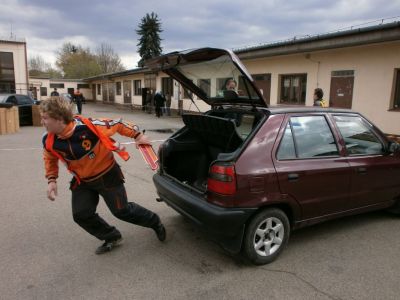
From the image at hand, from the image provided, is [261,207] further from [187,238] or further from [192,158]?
[192,158]

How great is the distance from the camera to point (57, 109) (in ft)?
9.62

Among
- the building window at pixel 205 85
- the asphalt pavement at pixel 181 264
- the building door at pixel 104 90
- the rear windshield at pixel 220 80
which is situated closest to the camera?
the asphalt pavement at pixel 181 264

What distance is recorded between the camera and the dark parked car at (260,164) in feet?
10.2

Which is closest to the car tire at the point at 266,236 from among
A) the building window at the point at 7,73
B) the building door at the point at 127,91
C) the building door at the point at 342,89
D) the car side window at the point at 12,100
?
the building door at the point at 342,89

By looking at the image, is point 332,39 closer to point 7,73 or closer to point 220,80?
point 220,80

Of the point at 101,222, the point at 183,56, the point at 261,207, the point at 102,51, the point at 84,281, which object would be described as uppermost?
the point at 102,51

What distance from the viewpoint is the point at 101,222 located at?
3.50 m

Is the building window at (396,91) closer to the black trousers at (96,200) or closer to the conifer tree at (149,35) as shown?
the black trousers at (96,200)

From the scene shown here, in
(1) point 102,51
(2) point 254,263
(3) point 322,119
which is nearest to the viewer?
(2) point 254,263

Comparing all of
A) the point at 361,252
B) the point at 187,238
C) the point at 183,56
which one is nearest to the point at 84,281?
the point at 187,238

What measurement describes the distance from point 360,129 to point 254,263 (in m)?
2.07

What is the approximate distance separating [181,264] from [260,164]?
1.24 meters

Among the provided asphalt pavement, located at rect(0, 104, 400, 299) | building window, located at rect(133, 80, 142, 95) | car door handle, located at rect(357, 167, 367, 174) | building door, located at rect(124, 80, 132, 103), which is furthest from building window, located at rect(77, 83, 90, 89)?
car door handle, located at rect(357, 167, 367, 174)

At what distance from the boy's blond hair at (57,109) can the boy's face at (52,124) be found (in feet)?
0.08
